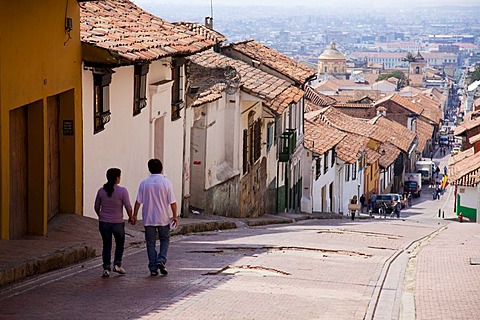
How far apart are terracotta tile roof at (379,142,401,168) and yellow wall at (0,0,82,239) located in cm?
5119

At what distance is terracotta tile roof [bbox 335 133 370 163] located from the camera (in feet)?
154

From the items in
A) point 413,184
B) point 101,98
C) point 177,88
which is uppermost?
point 177,88

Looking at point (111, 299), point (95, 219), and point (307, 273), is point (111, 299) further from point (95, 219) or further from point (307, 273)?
point (95, 219)

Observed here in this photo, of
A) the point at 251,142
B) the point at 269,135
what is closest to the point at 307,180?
the point at 269,135

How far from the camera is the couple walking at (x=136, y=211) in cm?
1108

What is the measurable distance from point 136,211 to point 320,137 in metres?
31.8

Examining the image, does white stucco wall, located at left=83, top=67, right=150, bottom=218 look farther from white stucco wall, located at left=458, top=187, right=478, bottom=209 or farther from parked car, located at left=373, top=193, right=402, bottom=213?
parked car, located at left=373, top=193, right=402, bottom=213

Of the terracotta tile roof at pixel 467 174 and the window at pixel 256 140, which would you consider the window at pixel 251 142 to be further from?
the terracotta tile roof at pixel 467 174

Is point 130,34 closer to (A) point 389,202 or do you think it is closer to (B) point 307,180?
(B) point 307,180

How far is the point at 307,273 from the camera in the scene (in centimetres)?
1253

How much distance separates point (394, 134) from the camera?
75.2 m

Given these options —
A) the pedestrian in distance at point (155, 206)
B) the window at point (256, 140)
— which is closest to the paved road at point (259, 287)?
the pedestrian in distance at point (155, 206)

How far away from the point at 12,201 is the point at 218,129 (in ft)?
40.9

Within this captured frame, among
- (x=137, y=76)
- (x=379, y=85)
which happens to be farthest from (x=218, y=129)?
(x=379, y=85)
